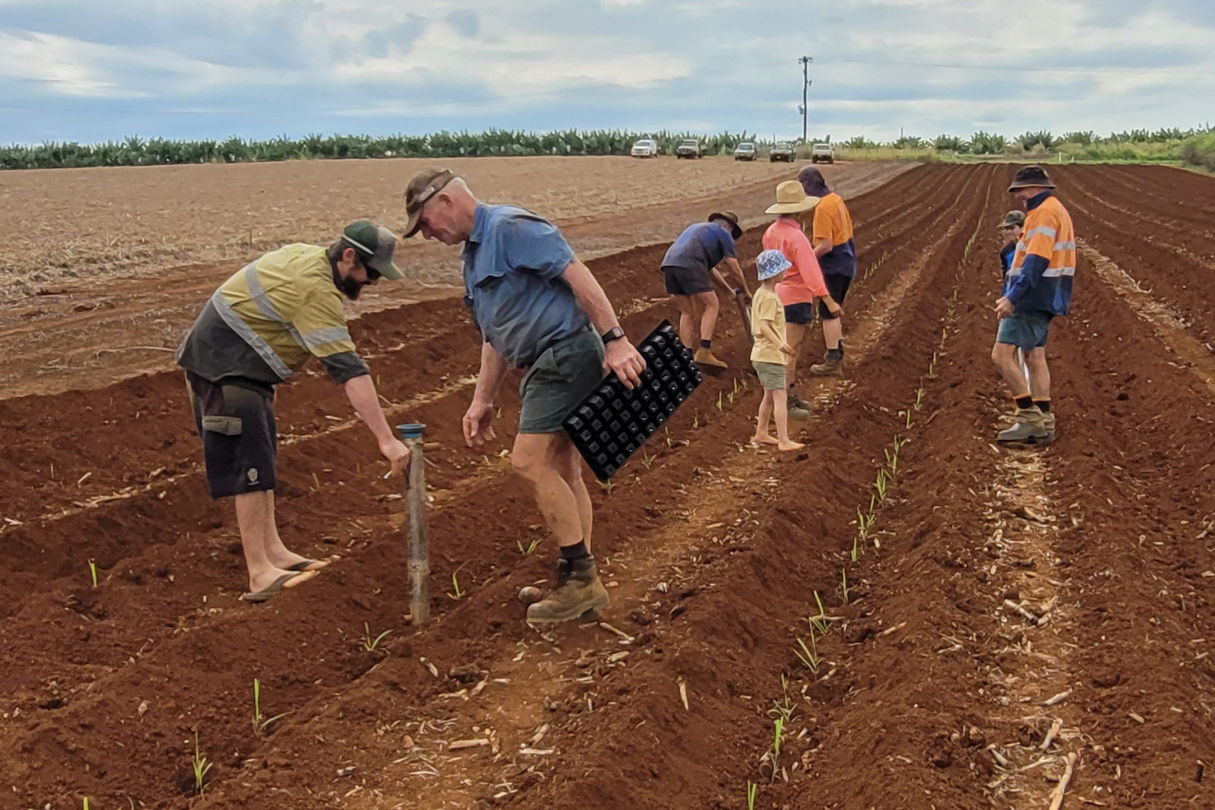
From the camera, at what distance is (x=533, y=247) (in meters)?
4.65

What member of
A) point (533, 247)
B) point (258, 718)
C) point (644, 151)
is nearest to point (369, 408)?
point (533, 247)

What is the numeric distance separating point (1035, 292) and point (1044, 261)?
223mm

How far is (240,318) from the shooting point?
205 inches

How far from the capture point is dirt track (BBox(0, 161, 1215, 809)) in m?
3.92

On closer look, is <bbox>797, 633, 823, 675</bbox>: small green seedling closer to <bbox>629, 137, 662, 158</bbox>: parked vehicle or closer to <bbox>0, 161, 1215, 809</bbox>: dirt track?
<bbox>0, 161, 1215, 809</bbox>: dirt track

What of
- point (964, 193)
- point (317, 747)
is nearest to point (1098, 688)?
point (317, 747)

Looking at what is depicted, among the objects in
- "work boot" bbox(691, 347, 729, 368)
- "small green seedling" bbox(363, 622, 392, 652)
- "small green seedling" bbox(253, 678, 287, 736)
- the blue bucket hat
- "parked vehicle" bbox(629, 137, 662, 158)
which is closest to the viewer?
"small green seedling" bbox(253, 678, 287, 736)

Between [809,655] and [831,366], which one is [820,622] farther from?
[831,366]

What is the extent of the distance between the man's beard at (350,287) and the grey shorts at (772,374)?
3.47 meters

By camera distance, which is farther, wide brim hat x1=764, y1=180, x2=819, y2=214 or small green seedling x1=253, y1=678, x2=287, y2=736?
wide brim hat x1=764, y1=180, x2=819, y2=214

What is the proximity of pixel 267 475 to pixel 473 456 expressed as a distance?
2878 mm

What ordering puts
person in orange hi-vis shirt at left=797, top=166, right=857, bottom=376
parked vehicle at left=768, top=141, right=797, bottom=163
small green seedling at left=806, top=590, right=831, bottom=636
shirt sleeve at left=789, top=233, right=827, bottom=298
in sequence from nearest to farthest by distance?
small green seedling at left=806, top=590, right=831, bottom=636 < shirt sleeve at left=789, top=233, right=827, bottom=298 < person in orange hi-vis shirt at left=797, top=166, right=857, bottom=376 < parked vehicle at left=768, top=141, right=797, bottom=163

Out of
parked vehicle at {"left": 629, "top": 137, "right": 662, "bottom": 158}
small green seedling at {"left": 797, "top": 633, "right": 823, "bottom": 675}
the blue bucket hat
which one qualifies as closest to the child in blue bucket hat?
the blue bucket hat

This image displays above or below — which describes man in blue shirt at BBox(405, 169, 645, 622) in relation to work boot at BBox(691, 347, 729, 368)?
above
